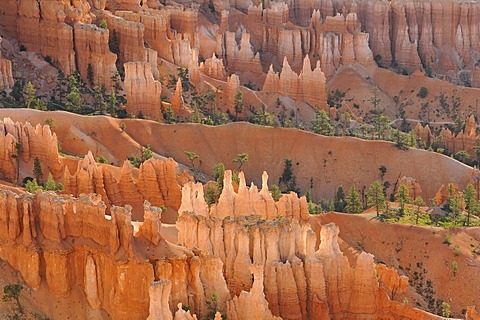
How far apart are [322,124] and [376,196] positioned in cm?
2251

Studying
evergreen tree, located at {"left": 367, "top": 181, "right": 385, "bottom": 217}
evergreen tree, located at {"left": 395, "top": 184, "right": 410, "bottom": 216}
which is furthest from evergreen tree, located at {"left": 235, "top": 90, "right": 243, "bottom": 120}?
evergreen tree, located at {"left": 395, "top": 184, "right": 410, "bottom": 216}

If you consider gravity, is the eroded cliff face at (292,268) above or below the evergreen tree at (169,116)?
above

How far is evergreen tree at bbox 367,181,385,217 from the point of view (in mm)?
99938

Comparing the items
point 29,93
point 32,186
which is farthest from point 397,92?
point 32,186

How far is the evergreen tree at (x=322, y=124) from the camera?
120 meters

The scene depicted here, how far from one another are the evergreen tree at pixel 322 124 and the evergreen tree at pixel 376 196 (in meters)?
15.1

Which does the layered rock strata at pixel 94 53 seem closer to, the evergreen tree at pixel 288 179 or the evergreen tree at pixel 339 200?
the evergreen tree at pixel 288 179

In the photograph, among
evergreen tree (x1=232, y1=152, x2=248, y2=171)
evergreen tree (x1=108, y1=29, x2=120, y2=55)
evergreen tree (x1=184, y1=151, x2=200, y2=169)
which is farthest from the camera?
evergreen tree (x1=108, y1=29, x2=120, y2=55)

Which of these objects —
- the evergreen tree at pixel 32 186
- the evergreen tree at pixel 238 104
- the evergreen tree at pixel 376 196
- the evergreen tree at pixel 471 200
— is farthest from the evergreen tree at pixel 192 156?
the evergreen tree at pixel 32 186

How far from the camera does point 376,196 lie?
101 m

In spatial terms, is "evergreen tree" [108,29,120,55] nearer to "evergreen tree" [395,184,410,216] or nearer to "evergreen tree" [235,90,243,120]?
"evergreen tree" [235,90,243,120]

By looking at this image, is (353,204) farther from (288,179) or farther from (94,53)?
(94,53)

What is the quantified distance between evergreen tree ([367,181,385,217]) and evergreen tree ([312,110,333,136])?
15.1 m

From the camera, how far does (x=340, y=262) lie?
74.6 metres
